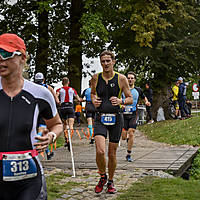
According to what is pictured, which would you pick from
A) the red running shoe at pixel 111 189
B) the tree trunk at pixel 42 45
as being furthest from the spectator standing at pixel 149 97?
the red running shoe at pixel 111 189

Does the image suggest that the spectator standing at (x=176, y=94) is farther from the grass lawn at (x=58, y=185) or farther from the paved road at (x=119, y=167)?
the grass lawn at (x=58, y=185)

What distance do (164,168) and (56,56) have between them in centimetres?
1814

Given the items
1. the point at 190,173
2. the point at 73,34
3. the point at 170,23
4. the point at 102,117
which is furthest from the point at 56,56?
the point at 102,117

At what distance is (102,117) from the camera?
21.1 feet

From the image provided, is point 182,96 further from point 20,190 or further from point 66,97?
point 20,190

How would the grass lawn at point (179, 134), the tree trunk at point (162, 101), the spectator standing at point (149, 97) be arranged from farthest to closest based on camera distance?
the tree trunk at point (162, 101), the spectator standing at point (149, 97), the grass lawn at point (179, 134)

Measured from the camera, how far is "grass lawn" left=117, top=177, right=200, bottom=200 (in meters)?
6.24

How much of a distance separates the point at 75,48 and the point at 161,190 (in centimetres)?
1719

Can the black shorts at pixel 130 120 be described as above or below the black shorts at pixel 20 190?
above

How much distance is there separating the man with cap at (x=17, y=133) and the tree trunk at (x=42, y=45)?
66.5 feet

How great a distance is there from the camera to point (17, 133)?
2691mm

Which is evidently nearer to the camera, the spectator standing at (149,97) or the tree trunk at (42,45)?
the spectator standing at (149,97)

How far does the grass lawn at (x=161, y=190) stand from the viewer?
6242mm

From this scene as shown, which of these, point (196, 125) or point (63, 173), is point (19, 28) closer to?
point (196, 125)
